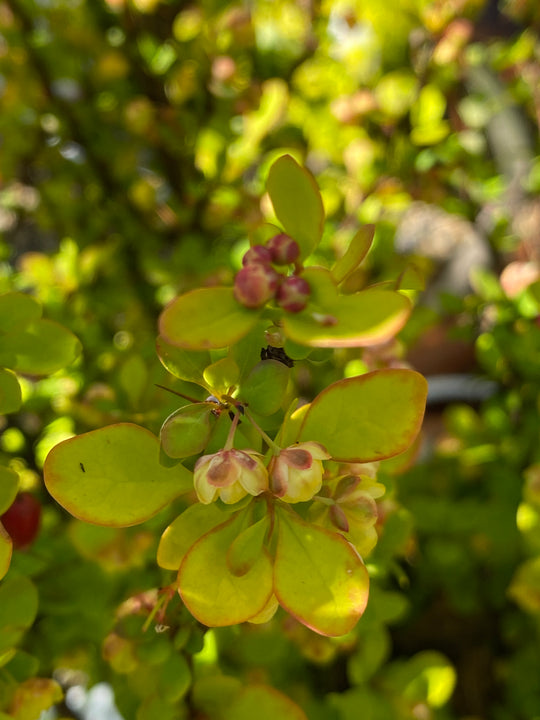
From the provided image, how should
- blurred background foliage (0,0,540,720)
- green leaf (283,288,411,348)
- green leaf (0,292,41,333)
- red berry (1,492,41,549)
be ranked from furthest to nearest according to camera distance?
blurred background foliage (0,0,540,720)
red berry (1,492,41,549)
green leaf (0,292,41,333)
green leaf (283,288,411,348)

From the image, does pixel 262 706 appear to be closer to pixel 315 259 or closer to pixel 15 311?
pixel 15 311

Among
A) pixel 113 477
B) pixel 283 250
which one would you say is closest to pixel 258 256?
pixel 283 250

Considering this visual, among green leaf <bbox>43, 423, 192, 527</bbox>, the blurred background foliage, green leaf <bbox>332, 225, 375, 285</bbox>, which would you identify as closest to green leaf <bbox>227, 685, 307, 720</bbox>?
the blurred background foliage

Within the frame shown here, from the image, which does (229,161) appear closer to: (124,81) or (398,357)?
(124,81)

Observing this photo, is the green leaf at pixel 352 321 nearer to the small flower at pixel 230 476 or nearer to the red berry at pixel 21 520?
the small flower at pixel 230 476

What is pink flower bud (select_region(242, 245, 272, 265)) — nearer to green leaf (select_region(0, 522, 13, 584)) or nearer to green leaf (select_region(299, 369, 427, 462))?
green leaf (select_region(299, 369, 427, 462))

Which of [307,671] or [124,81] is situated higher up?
[124,81]

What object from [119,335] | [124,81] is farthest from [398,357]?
[124,81]
